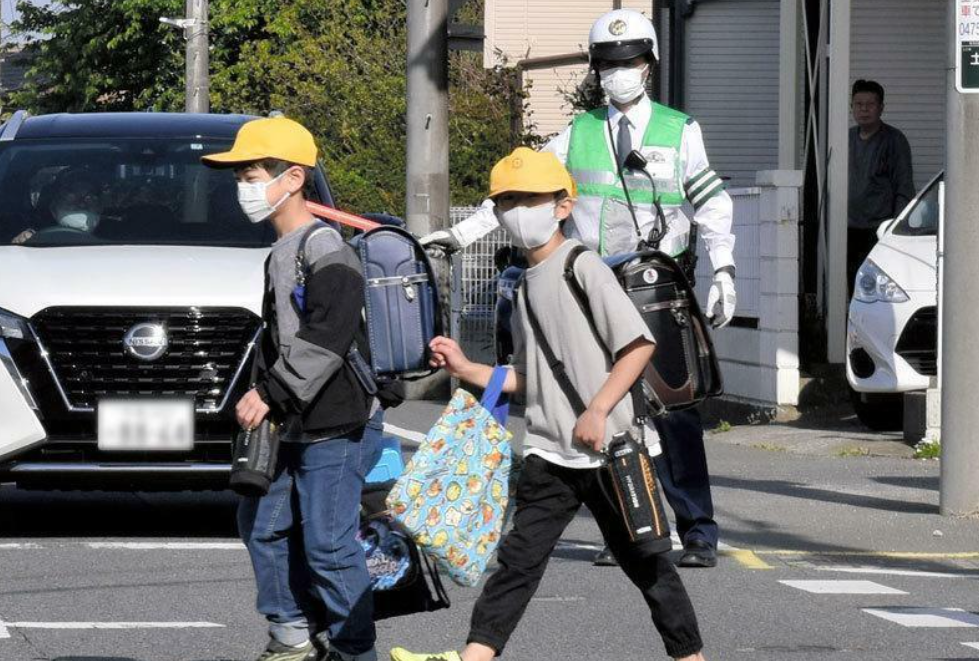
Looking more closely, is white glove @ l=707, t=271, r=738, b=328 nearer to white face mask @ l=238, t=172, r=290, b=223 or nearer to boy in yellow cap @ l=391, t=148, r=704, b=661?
boy in yellow cap @ l=391, t=148, r=704, b=661

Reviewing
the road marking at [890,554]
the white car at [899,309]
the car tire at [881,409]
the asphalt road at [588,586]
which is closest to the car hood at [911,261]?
the white car at [899,309]

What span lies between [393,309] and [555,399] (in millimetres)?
524

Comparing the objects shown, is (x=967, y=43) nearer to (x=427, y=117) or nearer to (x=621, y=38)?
(x=621, y=38)

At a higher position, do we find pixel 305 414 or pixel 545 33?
pixel 545 33

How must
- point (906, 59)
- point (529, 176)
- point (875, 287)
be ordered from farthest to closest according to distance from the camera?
point (906, 59)
point (875, 287)
point (529, 176)

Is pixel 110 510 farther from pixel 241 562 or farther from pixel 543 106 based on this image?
pixel 543 106

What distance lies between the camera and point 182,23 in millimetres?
39656

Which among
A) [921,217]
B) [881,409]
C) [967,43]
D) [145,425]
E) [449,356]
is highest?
[967,43]

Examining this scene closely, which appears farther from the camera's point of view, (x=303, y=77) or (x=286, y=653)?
(x=303, y=77)

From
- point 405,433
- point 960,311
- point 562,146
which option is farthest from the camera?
point 405,433

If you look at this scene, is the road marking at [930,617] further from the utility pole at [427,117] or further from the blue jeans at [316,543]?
the utility pole at [427,117]

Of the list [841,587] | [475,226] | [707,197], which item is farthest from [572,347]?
[841,587]

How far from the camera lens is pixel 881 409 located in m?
13.9

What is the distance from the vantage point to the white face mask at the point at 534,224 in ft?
19.8
